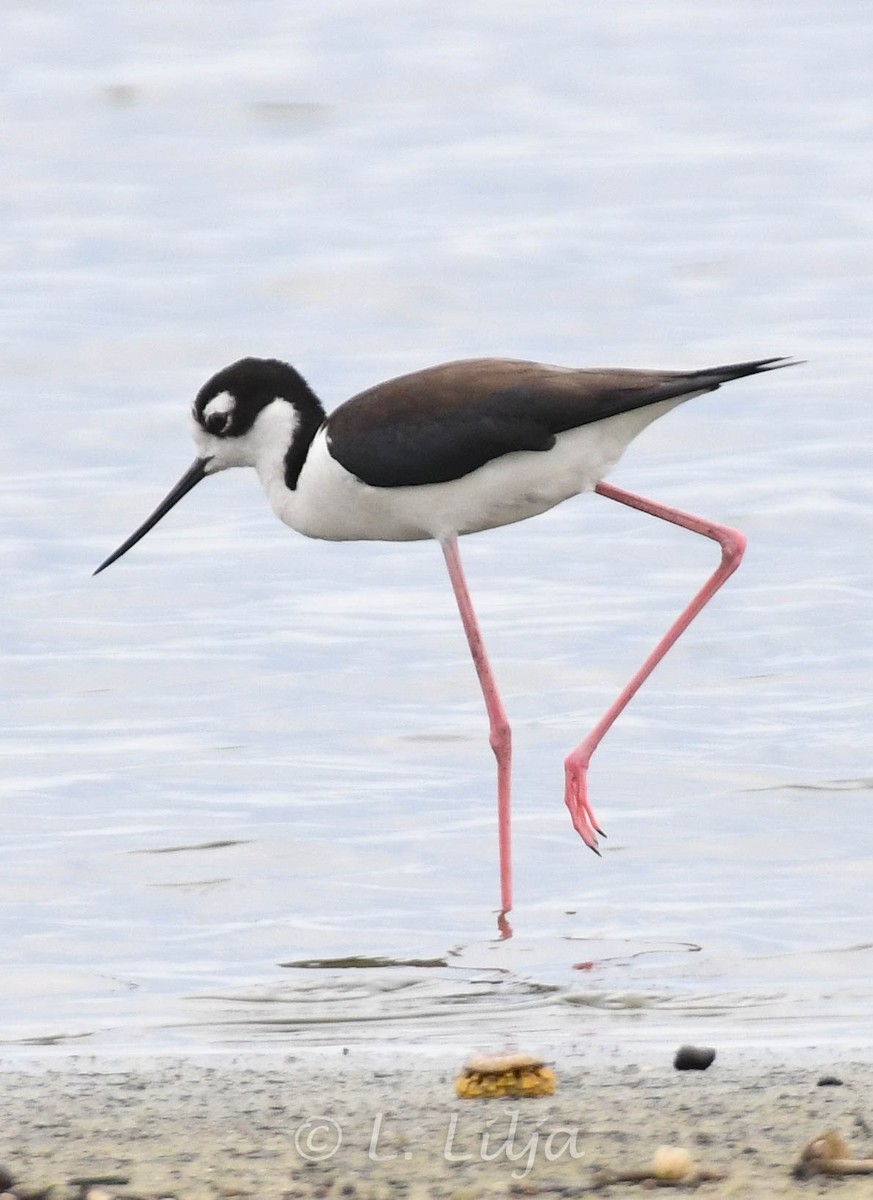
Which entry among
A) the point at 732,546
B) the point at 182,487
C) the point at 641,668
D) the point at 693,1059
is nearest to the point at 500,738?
the point at 641,668

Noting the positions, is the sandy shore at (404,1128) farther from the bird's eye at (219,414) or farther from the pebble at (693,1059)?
the bird's eye at (219,414)

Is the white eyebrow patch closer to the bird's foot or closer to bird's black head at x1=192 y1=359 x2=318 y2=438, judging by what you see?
bird's black head at x1=192 y1=359 x2=318 y2=438

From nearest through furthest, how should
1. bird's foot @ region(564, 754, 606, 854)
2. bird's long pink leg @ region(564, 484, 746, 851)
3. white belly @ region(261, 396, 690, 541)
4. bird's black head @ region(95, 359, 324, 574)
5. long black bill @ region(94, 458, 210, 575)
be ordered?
white belly @ region(261, 396, 690, 541), bird's foot @ region(564, 754, 606, 854), bird's long pink leg @ region(564, 484, 746, 851), bird's black head @ region(95, 359, 324, 574), long black bill @ region(94, 458, 210, 575)

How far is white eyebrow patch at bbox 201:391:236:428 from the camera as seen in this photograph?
32.1 ft

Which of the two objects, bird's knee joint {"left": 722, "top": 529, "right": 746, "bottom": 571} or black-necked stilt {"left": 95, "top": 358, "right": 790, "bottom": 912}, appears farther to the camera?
bird's knee joint {"left": 722, "top": 529, "right": 746, "bottom": 571}

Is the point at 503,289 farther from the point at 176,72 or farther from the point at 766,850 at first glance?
the point at 766,850

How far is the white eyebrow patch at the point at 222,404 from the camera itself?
9.77 metres

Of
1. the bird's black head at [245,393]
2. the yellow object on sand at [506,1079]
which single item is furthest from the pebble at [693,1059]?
the bird's black head at [245,393]

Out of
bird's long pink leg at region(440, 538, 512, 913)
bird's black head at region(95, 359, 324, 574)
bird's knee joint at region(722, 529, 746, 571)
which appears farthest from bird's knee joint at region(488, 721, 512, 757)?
bird's black head at region(95, 359, 324, 574)

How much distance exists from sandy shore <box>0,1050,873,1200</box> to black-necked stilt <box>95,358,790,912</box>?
2.50 metres

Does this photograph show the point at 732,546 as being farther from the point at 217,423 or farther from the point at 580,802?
A: the point at 217,423

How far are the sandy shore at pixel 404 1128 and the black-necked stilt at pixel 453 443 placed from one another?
250 cm

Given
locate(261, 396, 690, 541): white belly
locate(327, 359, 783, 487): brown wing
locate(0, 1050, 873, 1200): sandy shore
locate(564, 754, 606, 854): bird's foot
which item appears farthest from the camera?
locate(564, 754, 606, 854): bird's foot

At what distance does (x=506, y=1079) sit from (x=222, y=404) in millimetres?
4161
